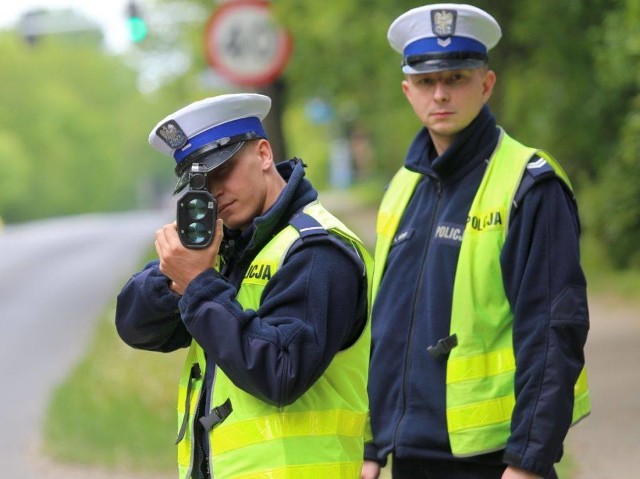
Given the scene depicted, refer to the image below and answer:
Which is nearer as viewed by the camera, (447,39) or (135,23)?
(447,39)

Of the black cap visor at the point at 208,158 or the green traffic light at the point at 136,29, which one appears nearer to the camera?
the black cap visor at the point at 208,158

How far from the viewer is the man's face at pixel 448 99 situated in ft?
14.1

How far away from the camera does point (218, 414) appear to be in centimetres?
337

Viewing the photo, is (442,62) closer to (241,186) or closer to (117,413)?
(241,186)

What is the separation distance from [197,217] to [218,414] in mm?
456

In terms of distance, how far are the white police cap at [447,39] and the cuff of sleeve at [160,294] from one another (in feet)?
3.98

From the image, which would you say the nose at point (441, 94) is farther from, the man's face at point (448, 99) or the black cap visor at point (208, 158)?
the black cap visor at point (208, 158)

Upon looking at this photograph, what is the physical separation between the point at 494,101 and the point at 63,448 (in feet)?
19.3

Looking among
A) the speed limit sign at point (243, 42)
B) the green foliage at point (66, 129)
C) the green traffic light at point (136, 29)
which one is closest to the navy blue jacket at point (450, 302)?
the speed limit sign at point (243, 42)

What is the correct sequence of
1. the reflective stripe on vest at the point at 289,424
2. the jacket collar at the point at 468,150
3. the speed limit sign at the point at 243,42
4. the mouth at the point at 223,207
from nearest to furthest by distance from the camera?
the reflective stripe on vest at the point at 289,424
the mouth at the point at 223,207
the jacket collar at the point at 468,150
the speed limit sign at the point at 243,42

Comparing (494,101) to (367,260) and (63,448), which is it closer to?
(63,448)

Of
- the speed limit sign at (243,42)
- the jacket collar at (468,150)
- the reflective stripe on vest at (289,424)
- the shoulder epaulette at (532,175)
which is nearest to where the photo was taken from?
the reflective stripe on vest at (289,424)

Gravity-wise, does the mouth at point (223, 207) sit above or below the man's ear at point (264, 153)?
below

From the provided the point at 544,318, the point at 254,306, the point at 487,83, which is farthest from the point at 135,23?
the point at 254,306
